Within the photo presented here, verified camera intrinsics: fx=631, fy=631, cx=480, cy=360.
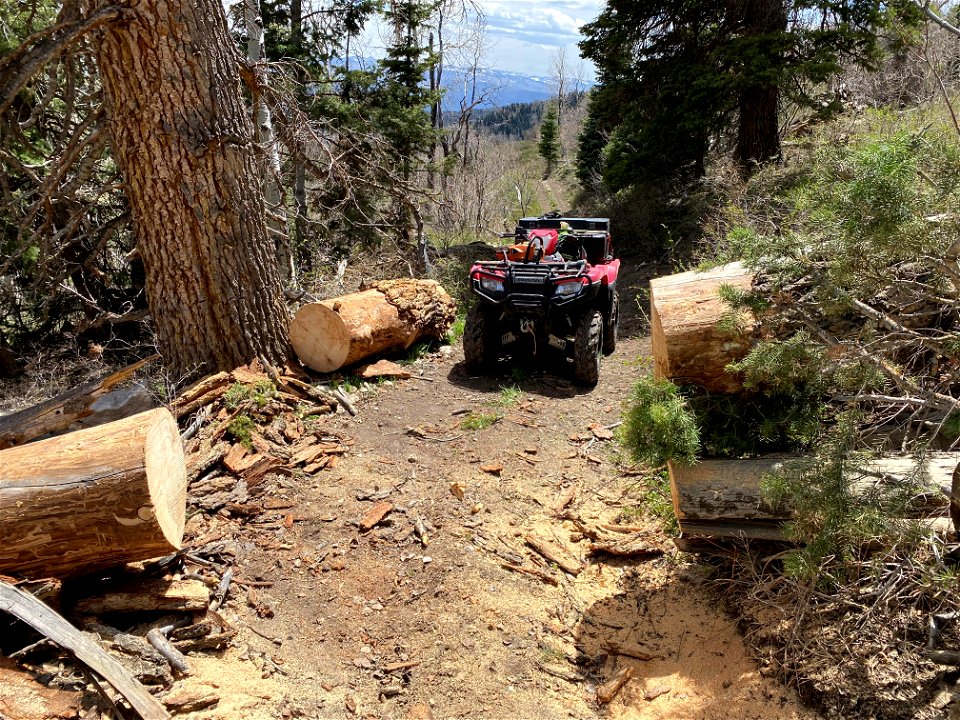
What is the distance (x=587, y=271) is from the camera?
7.10 meters

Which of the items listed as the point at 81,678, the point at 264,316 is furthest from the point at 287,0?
the point at 81,678

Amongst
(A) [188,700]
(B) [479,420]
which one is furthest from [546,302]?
(A) [188,700]

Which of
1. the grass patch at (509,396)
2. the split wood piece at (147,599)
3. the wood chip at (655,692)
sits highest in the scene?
the split wood piece at (147,599)

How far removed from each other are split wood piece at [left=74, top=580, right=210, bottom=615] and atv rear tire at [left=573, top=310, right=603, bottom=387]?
4.64m

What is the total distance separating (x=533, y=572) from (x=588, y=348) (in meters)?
3.27

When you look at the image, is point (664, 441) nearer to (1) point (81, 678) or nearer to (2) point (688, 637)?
(2) point (688, 637)

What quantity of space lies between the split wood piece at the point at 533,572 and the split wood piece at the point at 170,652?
197cm

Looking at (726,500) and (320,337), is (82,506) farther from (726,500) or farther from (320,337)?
(320,337)

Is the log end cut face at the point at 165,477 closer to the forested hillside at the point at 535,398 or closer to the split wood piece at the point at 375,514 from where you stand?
the forested hillside at the point at 535,398

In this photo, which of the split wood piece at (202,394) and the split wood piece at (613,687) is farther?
the split wood piece at (202,394)

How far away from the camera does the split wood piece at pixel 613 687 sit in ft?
11.0

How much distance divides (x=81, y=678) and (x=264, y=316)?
167 inches

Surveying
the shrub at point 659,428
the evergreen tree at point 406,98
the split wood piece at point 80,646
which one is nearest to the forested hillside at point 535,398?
the shrub at point 659,428

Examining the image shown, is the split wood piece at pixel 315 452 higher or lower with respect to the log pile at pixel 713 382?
lower
